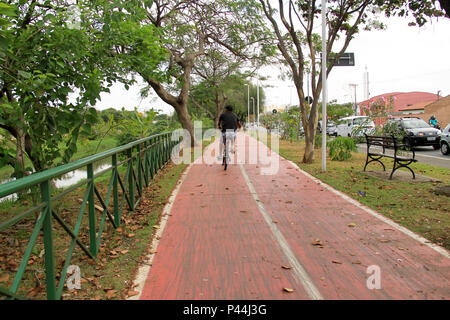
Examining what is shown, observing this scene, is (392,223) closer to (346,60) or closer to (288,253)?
(288,253)

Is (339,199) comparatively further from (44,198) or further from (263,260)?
(44,198)

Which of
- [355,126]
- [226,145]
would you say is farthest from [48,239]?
[355,126]

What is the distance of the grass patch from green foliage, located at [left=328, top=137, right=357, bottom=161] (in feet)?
7.30

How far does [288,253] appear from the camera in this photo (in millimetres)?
4824

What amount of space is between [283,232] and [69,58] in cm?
391

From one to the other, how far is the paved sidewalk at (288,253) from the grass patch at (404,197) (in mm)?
314

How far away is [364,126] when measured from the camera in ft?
51.9

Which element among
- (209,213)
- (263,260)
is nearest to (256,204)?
(209,213)

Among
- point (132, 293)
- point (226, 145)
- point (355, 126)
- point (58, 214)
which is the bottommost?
point (132, 293)

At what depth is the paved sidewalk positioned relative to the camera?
3805 mm

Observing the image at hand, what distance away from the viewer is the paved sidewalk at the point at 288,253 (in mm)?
3805

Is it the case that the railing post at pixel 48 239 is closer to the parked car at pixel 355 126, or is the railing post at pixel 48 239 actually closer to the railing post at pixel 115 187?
the railing post at pixel 115 187

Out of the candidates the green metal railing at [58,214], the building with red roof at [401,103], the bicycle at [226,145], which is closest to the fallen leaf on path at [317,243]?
the green metal railing at [58,214]

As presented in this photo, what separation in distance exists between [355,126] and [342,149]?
9.26 feet
